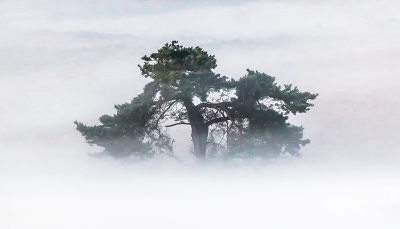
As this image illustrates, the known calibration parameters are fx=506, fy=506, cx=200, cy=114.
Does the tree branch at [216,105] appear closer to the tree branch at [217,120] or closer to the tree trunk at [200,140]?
the tree branch at [217,120]

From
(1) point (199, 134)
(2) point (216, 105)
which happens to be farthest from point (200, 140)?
(2) point (216, 105)

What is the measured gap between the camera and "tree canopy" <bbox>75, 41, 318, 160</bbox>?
27.3 feet

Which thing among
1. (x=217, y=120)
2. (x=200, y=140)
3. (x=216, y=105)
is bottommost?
(x=200, y=140)

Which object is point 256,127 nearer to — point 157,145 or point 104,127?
point 157,145

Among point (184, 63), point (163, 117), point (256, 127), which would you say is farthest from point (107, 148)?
point (256, 127)

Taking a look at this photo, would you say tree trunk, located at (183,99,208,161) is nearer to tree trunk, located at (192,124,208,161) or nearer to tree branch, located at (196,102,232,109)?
tree trunk, located at (192,124,208,161)

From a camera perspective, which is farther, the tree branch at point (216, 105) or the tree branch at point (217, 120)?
the tree branch at point (217, 120)

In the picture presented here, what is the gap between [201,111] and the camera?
29.1ft

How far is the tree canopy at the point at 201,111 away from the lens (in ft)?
27.3

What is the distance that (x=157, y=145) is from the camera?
28.8 feet

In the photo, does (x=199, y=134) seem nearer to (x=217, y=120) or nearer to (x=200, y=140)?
(x=200, y=140)

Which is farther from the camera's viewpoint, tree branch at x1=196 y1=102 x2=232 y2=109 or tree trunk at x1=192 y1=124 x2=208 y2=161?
tree trunk at x1=192 y1=124 x2=208 y2=161

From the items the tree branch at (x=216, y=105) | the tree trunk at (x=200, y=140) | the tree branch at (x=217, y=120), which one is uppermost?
the tree branch at (x=216, y=105)

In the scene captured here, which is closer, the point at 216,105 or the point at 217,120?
the point at 216,105
